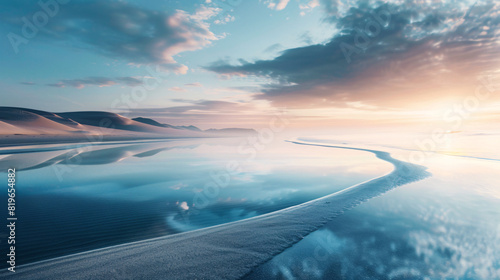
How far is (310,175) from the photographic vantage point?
38.8 feet

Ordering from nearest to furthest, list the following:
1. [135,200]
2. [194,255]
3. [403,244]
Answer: [194,255], [403,244], [135,200]

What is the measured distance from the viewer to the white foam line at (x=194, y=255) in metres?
3.32

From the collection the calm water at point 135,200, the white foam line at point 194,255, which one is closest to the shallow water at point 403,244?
the white foam line at point 194,255

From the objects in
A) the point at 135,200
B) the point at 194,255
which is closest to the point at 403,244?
the point at 194,255

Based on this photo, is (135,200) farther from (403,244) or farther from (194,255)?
(403,244)

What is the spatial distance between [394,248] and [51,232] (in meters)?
7.10

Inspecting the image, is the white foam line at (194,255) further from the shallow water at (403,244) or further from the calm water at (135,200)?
the calm water at (135,200)

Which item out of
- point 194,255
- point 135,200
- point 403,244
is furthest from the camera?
point 135,200

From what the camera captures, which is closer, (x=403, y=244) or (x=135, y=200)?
(x=403, y=244)

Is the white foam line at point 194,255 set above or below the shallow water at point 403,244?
below

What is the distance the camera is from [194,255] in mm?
3785

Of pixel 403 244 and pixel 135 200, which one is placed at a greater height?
pixel 403 244

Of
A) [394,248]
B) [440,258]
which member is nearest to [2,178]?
[394,248]

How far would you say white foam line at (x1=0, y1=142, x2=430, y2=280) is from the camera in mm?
3318
